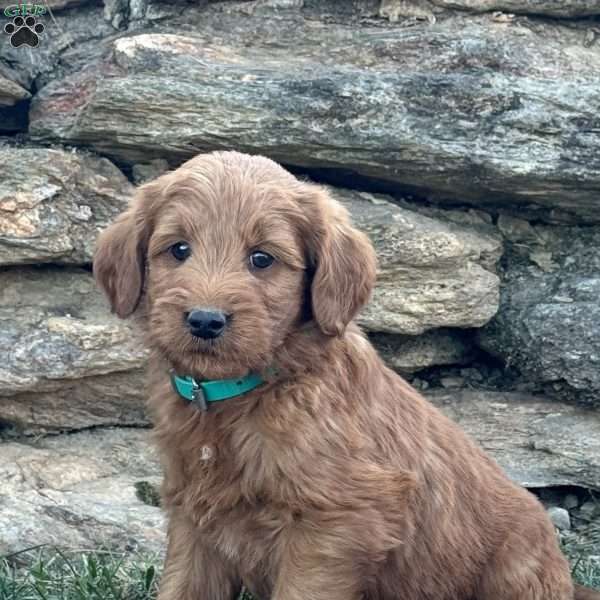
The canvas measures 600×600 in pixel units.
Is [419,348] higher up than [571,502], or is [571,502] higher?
[419,348]

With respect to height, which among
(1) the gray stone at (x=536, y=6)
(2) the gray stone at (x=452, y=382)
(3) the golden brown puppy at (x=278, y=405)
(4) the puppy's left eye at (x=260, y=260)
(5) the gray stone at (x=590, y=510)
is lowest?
(5) the gray stone at (x=590, y=510)

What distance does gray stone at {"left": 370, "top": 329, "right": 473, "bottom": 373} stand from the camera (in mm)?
7570

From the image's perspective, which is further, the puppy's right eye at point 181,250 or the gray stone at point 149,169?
the gray stone at point 149,169

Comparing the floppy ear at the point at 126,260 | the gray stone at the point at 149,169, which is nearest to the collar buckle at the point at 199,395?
the floppy ear at the point at 126,260

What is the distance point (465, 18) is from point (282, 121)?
1327 millimetres

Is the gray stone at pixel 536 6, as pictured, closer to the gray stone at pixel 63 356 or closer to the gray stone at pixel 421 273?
the gray stone at pixel 421 273

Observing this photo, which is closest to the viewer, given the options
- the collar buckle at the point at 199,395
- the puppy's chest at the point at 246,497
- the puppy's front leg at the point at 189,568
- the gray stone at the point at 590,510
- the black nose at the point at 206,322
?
the black nose at the point at 206,322

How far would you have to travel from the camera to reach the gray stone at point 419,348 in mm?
7570

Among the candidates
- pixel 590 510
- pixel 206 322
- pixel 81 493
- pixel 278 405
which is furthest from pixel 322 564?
pixel 590 510

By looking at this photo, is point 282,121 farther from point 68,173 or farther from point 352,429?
point 352,429

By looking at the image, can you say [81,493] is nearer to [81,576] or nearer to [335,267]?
[81,576]

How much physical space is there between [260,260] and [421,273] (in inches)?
99.7

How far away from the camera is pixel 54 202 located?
6.95 metres

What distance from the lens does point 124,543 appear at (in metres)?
6.69
